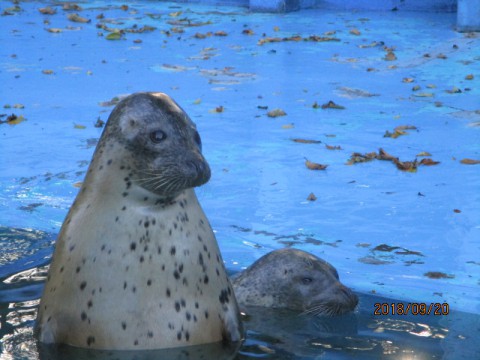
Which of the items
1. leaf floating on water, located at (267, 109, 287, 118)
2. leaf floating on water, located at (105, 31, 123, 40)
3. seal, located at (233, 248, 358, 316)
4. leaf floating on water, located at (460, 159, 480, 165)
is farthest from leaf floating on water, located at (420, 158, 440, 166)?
leaf floating on water, located at (105, 31, 123, 40)

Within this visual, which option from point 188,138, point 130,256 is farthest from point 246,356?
point 188,138

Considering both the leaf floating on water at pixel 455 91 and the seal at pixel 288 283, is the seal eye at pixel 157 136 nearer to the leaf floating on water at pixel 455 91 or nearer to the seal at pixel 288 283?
the seal at pixel 288 283

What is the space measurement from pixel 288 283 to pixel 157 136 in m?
1.95

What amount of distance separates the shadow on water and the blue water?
0.06ft

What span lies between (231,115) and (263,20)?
6793 mm

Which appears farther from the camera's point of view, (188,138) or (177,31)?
(177,31)

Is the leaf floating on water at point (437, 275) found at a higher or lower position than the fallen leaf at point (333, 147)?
lower

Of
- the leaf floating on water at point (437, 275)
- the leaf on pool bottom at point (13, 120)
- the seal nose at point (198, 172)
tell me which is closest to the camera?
the seal nose at point (198, 172)

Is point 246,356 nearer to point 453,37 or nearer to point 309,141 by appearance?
point 309,141

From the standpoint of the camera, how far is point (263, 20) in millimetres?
16734

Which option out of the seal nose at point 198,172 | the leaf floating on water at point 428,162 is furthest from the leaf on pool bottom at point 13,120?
the seal nose at point 198,172

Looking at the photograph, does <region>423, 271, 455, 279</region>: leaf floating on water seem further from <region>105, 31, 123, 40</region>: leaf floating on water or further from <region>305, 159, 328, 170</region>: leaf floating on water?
<region>105, 31, 123, 40</region>: leaf floating on water

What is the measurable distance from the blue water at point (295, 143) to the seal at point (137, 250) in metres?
0.40

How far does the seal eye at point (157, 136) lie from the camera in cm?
430
